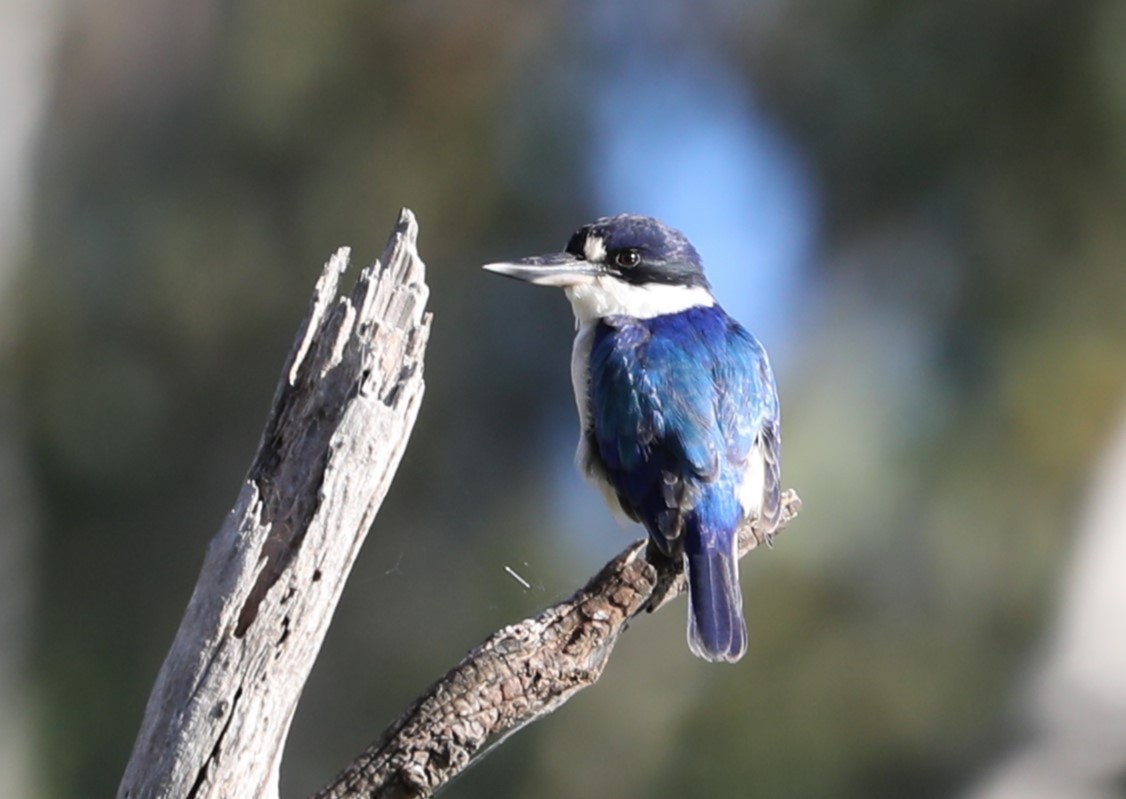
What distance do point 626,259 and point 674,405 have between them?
516 millimetres

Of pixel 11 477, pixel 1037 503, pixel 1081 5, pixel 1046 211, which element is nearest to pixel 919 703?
pixel 1037 503

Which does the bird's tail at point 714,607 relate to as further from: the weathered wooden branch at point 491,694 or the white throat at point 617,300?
the white throat at point 617,300

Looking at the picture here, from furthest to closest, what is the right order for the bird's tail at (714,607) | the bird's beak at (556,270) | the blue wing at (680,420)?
the bird's beak at (556,270), the blue wing at (680,420), the bird's tail at (714,607)

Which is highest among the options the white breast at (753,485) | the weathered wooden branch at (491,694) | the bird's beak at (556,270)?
the bird's beak at (556,270)

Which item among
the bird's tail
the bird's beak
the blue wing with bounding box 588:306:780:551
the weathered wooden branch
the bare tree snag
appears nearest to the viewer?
the bare tree snag

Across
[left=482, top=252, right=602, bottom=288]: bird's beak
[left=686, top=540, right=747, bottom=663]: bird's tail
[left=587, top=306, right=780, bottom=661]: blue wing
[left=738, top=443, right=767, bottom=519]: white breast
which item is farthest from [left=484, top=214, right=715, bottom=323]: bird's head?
[left=686, top=540, right=747, bottom=663]: bird's tail

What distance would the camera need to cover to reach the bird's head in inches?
133

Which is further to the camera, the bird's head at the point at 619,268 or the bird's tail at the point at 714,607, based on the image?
the bird's head at the point at 619,268

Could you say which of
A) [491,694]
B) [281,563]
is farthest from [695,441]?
[281,563]

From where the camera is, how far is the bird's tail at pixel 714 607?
2766mm

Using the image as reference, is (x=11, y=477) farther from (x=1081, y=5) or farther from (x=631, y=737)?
(x=1081, y=5)

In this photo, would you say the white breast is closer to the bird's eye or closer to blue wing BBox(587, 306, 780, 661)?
blue wing BBox(587, 306, 780, 661)

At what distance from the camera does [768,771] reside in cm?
565

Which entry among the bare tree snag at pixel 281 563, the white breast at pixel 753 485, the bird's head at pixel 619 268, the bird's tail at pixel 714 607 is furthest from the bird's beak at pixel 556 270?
the bare tree snag at pixel 281 563
